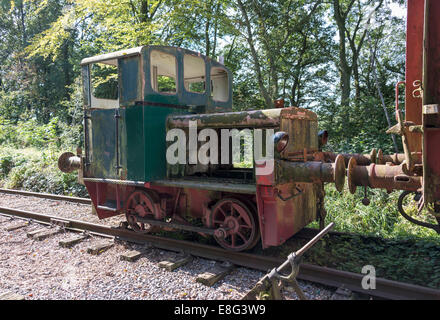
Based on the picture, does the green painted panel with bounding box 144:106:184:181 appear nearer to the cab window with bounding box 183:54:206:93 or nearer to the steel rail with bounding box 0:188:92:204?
the cab window with bounding box 183:54:206:93

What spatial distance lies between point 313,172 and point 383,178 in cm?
74

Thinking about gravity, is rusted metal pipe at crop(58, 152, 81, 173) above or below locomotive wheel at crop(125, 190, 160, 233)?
above

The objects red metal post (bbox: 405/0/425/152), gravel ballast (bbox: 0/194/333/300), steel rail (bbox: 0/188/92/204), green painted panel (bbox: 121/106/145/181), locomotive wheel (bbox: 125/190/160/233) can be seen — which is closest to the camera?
red metal post (bbox: 405/0/425/152)

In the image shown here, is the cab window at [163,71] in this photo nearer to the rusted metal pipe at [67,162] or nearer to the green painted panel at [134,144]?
the green painted panel at [134,144]

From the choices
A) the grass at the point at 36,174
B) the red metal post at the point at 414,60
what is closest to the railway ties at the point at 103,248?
the red metal post at the point at 414,60

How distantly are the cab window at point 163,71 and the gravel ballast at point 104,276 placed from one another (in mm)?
2617

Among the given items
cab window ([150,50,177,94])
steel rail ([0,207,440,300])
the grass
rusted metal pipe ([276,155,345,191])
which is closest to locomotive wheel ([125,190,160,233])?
steel rail ([0,207,440,300])

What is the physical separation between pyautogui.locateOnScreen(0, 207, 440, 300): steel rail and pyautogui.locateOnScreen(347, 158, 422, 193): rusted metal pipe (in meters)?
1.09

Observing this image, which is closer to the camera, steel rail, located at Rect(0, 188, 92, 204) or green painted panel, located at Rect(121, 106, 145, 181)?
green painted panel, located at Rect(121, 106, 145, 181)

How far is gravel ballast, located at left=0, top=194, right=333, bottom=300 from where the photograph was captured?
12.4 feet

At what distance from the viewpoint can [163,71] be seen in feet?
19.1

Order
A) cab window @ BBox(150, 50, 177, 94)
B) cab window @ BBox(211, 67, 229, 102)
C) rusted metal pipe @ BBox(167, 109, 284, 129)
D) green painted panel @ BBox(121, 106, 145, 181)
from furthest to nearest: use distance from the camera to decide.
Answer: cab window @ BBox(211, 67, 229, 102)
cab window @ BBox(150, 50, 177, 94)
green painted panel @ BBox(121, 106, 145, 181)
rusted metal pipe @ BBox(167, 109, 284, 129)
